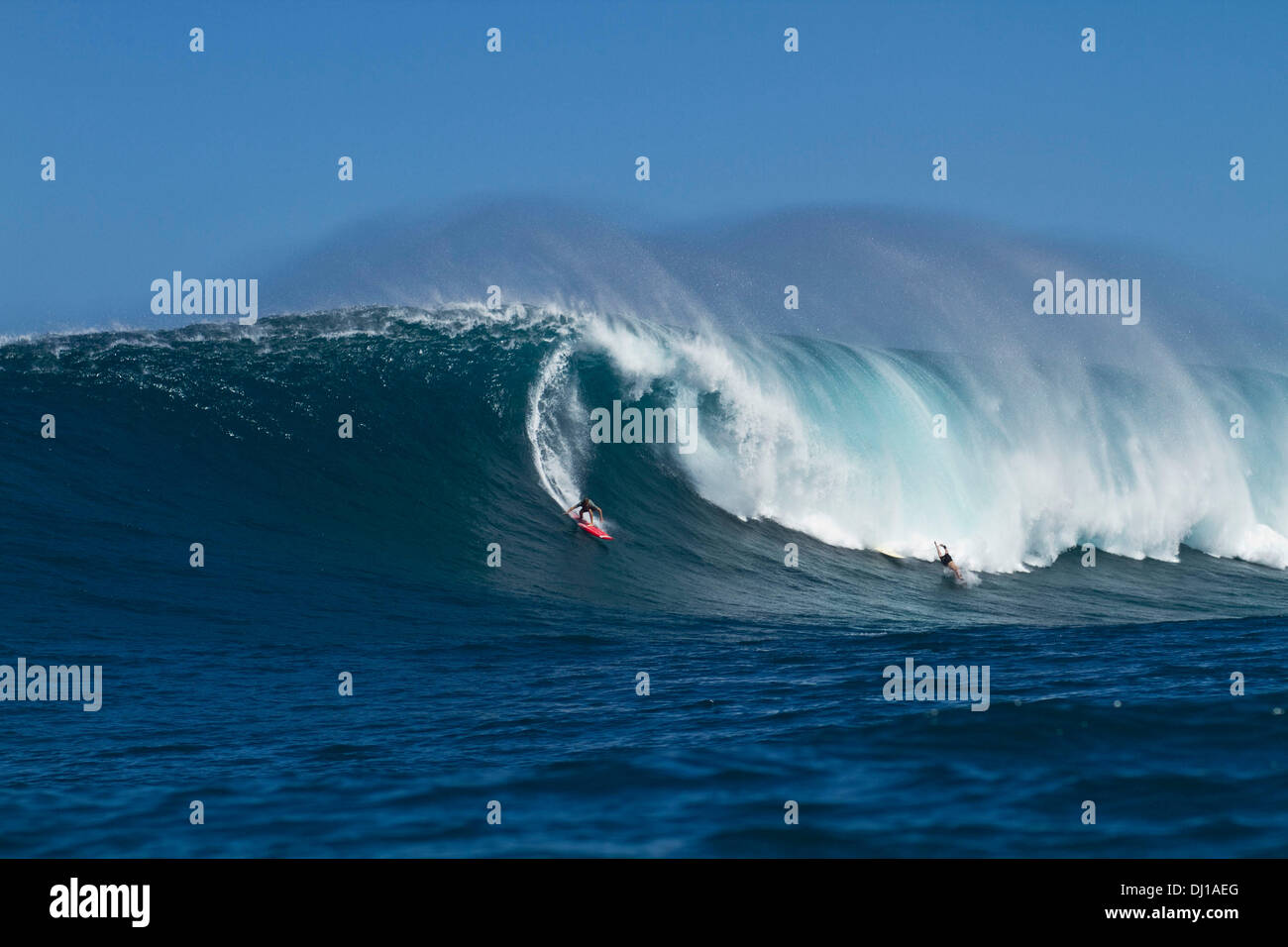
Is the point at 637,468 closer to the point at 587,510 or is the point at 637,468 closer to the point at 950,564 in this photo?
the point at 587,510

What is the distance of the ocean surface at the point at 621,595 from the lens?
6.82 metres

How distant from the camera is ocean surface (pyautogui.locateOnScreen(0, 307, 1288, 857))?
22.4ft

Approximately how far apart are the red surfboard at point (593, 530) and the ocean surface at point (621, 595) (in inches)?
6.9

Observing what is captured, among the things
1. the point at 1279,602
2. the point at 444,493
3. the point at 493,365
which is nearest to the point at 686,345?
the point at 493,365

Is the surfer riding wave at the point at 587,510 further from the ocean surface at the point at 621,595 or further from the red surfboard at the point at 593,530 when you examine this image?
the ocean surface at the point at 621,595

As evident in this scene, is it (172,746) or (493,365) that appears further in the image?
(493,365)

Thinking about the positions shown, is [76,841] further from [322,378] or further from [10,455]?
[322,378]

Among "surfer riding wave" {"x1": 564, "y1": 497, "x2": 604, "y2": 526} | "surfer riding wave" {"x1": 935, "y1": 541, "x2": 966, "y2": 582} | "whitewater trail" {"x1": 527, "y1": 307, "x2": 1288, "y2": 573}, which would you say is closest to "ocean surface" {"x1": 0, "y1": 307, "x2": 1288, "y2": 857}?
"whitewater trail" {"x1": 527, "y1": 307, "x2": 1288, "y2": 573}

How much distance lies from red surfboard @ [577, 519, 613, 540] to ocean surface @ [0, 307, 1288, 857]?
17 centimetres

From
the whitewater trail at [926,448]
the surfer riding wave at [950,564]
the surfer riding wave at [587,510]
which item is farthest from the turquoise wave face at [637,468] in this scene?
the surfer riding wave at [950,564]

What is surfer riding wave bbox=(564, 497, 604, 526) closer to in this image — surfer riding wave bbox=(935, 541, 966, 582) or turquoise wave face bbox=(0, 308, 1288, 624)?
turquoise wave face bbox=(0, 308, 1288, 624)

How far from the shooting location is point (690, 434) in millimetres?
20375
